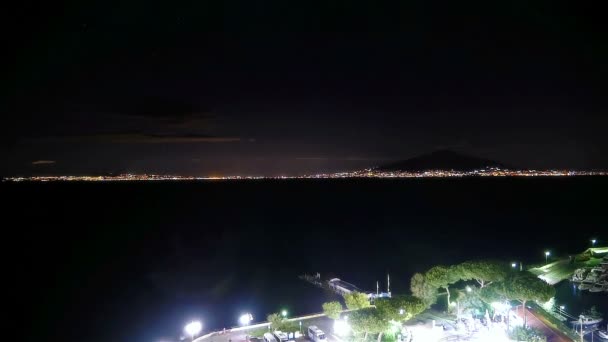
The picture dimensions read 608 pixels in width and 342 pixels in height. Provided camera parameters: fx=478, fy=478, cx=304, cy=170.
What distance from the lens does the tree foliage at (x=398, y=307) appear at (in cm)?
1808

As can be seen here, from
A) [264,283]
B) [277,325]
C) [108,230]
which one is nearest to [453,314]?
[277,325]

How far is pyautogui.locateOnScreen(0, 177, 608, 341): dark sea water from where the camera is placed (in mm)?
34906

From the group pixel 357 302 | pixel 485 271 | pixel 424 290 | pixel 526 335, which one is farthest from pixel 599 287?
pixel 357 302

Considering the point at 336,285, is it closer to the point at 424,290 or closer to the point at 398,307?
the point at 424,290

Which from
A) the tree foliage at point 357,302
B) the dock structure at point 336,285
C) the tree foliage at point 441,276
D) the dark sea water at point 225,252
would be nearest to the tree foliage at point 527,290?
the tree foliage at point 441,276

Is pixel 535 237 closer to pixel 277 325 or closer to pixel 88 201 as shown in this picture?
pixel 277 325

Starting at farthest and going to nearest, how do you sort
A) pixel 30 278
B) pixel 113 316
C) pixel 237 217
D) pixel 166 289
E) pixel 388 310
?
pixel 237 217, pixel 30 278, pixel 166 289, pixel 113 316, pixel 388 310

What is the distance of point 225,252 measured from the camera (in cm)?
6031

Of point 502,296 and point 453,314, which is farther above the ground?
point 502,296

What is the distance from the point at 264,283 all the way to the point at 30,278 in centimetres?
2382

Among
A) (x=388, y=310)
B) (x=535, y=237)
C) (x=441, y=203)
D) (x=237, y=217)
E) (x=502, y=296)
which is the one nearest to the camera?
(x=388, y=310)

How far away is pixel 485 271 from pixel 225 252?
42585mm

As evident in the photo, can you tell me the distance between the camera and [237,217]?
320ft

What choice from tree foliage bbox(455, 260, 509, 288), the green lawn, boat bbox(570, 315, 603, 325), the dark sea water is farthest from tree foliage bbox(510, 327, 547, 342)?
the green lawn
